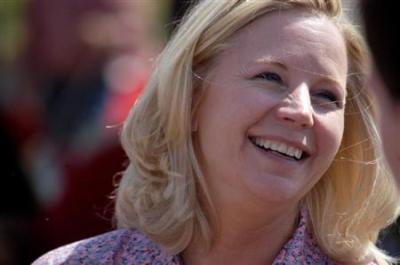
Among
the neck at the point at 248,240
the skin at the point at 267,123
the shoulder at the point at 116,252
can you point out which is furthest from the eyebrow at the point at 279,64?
the shoulder at the point at 116,252

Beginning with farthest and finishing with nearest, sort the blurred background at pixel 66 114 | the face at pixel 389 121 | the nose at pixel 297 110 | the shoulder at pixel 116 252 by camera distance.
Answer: the blurred background at pixel 66 114, the shoulder at pixel 116 252, the nose at pixel 297 110, the face at pixel 389 121

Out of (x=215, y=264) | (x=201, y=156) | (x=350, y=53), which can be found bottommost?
(x=215, y=264)

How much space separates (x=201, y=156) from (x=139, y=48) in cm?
185

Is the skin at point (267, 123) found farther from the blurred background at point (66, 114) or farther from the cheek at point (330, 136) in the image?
the blurred background at point (66, 114)

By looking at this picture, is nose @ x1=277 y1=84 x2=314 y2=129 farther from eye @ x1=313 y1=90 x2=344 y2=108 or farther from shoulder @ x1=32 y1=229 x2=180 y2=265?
shoulder @ x1=32 y1=229 x2=180 y2=265

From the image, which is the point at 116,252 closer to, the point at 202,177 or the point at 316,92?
the point at 202,177

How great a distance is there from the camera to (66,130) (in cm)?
454

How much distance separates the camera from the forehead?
2688mm

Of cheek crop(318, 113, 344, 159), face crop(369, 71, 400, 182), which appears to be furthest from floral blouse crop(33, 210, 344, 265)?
face crop(369, 71, 400, 182)

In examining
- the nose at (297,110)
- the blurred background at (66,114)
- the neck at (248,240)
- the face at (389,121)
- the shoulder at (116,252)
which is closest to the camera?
the face at (389,121)

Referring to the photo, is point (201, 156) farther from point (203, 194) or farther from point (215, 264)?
point (215, 264)

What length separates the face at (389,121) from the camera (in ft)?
4.38

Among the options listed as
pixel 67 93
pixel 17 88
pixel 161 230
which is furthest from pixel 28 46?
pixel 161 230

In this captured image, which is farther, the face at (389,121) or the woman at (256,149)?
the woman at (256,149)
